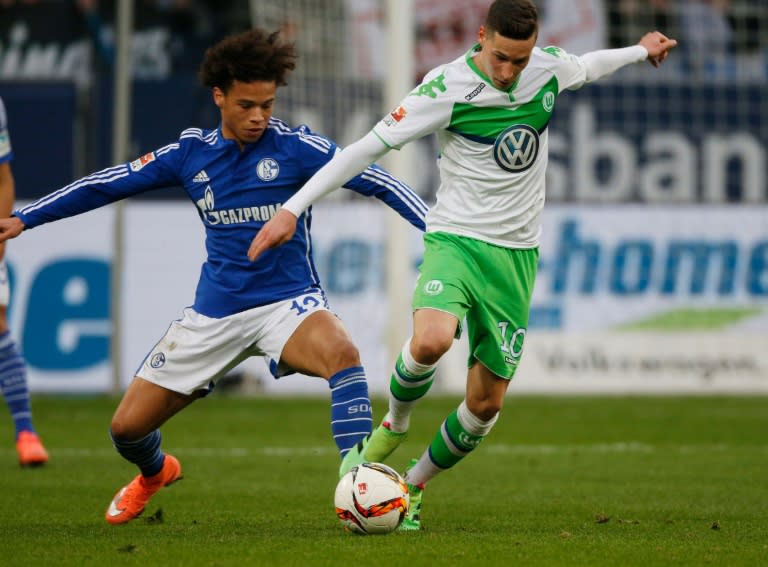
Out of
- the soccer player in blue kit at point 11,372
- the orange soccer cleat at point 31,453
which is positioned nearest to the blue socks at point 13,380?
the soccer player in blue kit at point 11,372

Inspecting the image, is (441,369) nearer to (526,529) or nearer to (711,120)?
(711,120)

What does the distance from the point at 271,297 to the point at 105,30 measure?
12655mm

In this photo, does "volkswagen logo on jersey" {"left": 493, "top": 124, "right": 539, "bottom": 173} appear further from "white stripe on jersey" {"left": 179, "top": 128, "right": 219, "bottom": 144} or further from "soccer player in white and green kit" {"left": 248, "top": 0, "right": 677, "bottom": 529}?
Result: "white stripe on jersey" {"left": 179, "top": 128, "right": 219, "bottom": 144}

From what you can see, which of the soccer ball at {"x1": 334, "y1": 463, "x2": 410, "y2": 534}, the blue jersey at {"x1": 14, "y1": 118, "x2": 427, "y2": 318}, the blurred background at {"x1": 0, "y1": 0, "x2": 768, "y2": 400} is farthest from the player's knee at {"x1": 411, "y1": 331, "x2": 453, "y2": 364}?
the blurred background at {"x1": 0, "y1": 0, "x2": 768, "y2": 400}

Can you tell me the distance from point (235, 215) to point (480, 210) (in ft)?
3.59

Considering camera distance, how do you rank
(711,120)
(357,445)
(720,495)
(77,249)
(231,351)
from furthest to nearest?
(711,120)
(77,249)
(720,495)
(231,351)
(357,445)

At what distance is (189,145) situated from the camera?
6637mm

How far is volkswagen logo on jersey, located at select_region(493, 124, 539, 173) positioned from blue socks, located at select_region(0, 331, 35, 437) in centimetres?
420

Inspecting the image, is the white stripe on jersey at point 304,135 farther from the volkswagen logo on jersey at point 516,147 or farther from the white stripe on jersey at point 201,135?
the volkswagen logo on jersey at point 516,147

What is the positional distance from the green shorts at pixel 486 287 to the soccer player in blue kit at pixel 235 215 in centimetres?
29

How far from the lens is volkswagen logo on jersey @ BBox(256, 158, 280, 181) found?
6496 mm

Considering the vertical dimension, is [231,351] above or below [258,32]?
below

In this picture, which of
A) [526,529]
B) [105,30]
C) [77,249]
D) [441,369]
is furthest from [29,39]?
[526,529]

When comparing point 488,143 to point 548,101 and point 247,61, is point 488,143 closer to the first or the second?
point 548,101
